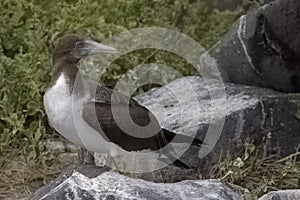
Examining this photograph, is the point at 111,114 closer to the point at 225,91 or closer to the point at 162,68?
the point at 225,91

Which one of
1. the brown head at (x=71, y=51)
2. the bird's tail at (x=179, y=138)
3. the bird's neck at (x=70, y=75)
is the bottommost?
the bird's tail at (x=179, y=138)

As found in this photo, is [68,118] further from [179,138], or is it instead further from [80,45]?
[179,138]

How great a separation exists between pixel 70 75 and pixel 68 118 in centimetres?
32

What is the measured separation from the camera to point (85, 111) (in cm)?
454

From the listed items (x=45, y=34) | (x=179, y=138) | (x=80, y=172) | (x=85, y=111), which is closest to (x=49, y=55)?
(x=45, y=34)

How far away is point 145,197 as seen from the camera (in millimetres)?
4160

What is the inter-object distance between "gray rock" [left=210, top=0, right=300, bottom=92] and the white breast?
1923mm

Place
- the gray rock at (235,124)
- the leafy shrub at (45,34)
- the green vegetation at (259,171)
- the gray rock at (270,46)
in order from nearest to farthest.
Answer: the green vegetation at (259,171) < the gray rock at (235,124) < the gray rock at (270,46) < the leafy shrub at (45,34)

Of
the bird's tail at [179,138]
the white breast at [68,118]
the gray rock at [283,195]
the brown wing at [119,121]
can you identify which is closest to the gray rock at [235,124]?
the bird's tail at [179,138]

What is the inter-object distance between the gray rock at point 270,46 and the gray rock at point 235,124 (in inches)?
5.2

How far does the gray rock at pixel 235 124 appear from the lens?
5750mm

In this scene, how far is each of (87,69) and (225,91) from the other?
4.02ft

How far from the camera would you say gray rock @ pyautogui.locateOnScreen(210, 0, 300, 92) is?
A: 19.9 feet

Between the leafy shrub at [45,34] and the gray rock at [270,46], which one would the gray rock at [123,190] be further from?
the gray rock at [270,46]
